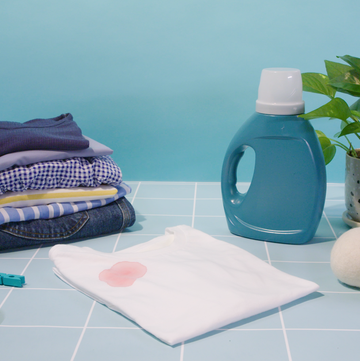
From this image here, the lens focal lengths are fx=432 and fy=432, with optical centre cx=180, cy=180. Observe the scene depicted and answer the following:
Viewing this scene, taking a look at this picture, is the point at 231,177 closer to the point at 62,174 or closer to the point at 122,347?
the point at 62,174

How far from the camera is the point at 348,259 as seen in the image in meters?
0.70

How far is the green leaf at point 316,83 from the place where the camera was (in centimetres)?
90

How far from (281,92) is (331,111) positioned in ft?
0.33

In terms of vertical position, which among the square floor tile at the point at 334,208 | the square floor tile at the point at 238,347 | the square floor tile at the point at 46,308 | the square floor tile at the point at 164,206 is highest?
the square floor tile at the point at 238,347

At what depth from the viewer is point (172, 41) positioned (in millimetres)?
1216

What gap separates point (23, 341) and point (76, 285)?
14cm

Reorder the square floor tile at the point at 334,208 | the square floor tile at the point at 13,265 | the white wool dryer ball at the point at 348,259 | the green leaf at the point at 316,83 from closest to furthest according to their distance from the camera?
the white wool dryer ball at the point at 348,259 < the square floor tile at the point at 13,265 < the green leaf at the point at 316,83 < the square floor tile at the point at 334,208

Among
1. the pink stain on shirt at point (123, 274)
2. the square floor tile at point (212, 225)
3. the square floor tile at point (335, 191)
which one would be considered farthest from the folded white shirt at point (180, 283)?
the square floor tile at point (335, 191)

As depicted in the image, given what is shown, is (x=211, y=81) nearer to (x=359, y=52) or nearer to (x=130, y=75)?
(x=130, y=75)

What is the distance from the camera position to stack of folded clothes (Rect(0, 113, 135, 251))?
2.81 feet

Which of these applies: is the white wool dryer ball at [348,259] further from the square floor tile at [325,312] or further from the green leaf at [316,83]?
the green leaf at [316,83]

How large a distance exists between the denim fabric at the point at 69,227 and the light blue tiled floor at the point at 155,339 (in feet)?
0.09

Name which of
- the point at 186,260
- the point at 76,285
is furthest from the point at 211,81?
the point at 76,285

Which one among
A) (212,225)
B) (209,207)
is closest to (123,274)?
(212,225)
